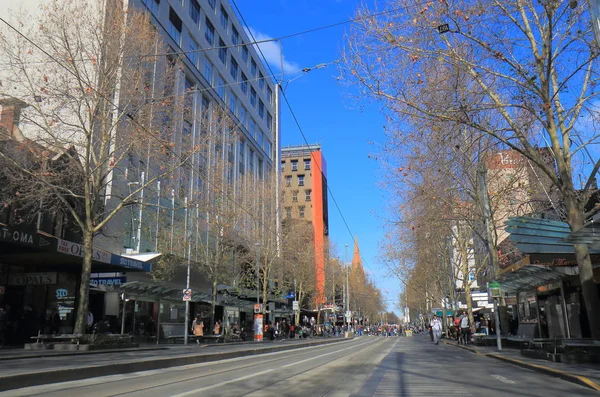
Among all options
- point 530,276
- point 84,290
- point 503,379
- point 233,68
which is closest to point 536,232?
point 530,276

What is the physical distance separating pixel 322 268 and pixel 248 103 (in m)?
21.3

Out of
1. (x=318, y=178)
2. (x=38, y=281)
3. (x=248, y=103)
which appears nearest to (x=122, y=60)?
(x=38, y=281)

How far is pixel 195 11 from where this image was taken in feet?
144

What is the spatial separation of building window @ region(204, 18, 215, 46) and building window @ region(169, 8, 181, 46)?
18.6 feet

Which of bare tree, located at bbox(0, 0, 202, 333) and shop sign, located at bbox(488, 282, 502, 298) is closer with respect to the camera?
bare tree, located at bbox(0, 0, 202, 333)

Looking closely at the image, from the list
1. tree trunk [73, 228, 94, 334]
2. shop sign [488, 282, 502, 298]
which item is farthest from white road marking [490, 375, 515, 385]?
tree trunk [73, 228, 94, 334]

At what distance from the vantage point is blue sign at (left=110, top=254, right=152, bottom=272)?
76.2 feet

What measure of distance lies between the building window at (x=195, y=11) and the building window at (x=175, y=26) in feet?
11.1

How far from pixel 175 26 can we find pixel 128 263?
2263cm

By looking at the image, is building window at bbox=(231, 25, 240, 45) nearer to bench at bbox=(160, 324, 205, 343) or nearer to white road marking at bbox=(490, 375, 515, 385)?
bench at bbox=(160, 324, 205, 343)

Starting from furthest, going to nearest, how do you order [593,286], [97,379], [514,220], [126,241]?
[126,241] < [514,220] < [593,286] < [97,379]

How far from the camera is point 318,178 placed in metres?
98.0

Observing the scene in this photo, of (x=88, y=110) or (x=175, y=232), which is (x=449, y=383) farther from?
(x=175, y=232)

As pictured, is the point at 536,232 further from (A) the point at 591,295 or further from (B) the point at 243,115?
(B) the point at 243,115
